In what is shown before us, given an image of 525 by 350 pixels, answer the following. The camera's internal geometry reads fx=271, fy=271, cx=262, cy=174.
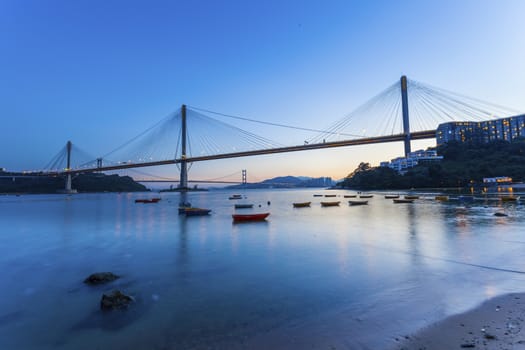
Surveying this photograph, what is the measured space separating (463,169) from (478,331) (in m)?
72.6

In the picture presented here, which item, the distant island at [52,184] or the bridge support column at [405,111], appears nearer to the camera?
the bridge support column at [405,111]

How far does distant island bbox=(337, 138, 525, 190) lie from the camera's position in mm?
58344

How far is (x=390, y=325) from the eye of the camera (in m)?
4.02

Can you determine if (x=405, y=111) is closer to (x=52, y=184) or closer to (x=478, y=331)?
(x=478, y=331)

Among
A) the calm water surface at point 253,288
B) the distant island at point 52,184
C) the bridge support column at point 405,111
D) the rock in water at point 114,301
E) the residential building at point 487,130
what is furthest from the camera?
the distant island at point 52,184

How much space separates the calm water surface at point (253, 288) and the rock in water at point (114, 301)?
19 centimetres

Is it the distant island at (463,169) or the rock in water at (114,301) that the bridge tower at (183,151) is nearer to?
the distant island at (463,169)

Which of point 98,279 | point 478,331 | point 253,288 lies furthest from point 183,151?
point 478,331

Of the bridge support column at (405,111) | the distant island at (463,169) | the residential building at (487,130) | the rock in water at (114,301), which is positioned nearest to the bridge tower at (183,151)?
the bridge support column at (405,111)

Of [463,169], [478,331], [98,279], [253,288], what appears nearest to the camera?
[478,331]

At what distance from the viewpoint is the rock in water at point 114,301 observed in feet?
15.7

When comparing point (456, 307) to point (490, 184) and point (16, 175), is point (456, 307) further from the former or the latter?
point (16, 175)

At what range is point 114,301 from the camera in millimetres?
4844

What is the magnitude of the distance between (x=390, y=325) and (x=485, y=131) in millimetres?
104995
